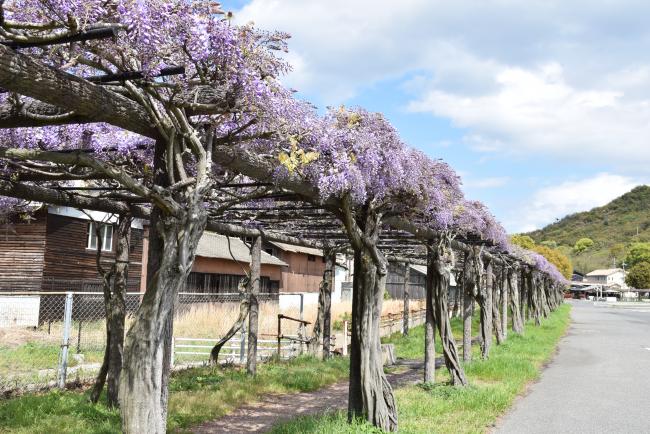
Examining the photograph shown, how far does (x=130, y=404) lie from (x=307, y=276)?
1590 inches

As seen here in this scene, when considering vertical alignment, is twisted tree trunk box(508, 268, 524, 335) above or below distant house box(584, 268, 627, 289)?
below

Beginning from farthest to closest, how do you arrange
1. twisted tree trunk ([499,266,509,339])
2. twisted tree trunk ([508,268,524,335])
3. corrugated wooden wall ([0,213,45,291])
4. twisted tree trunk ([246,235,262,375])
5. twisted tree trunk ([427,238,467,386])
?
twisted tree trunk ([508,268,524,335]) < twisted tree trunk ([499,266,509,339]) < corrugated wooden wall ([0,213,45,291]) < twisted tree trunk ([246,235,262,375]) < twisted tree trunk ([427,238,467,386])

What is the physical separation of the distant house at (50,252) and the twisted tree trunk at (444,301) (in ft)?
42.9

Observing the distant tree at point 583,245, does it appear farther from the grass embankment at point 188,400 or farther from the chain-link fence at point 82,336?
the grass embankment at point 188,400

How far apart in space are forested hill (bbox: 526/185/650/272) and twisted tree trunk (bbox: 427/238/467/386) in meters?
163

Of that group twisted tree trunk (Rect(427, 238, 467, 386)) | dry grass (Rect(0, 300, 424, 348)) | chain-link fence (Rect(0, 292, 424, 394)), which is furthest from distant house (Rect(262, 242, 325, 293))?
twisted tree trunk (Rect(427, 238, 467, 386))

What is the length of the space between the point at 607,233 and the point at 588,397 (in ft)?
619

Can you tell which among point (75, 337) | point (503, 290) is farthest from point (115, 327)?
point (503, 290)

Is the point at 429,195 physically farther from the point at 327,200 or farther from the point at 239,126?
the point at 239,126

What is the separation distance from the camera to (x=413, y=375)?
14.1 meters

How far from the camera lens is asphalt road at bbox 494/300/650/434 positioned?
28.4 feet

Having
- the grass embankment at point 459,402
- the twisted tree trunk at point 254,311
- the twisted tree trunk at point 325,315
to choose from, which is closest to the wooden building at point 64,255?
the twisted tree trunk at point 325,315

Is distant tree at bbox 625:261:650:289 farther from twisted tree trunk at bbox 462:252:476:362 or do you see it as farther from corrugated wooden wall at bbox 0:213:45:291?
corrugated wooden wall at bbox 0:213:45:291

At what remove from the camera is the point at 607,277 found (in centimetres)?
14438
